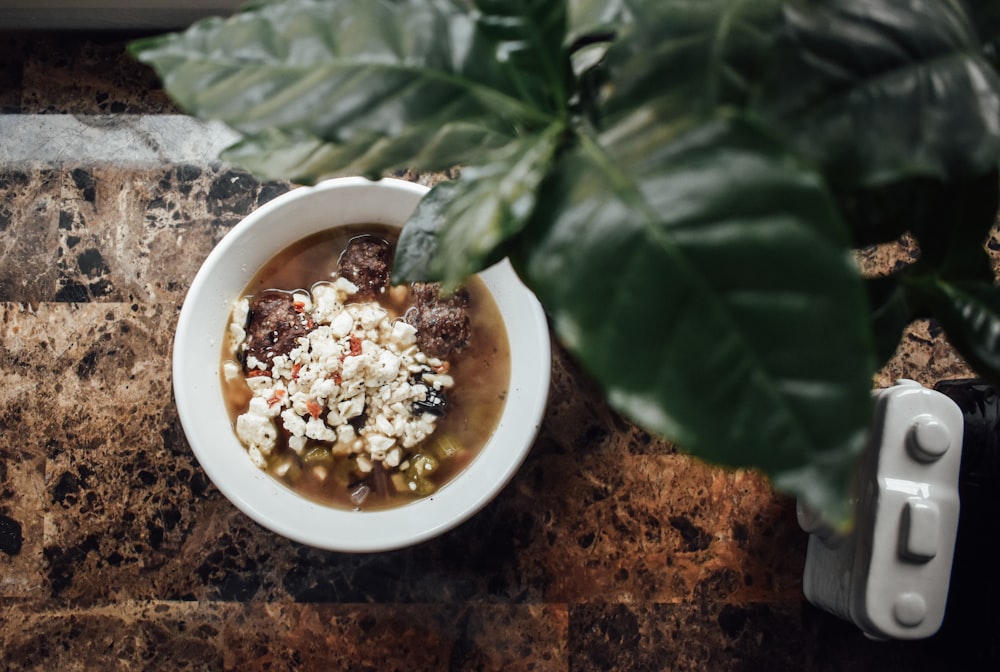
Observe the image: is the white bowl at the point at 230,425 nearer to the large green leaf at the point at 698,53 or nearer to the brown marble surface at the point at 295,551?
the brown marble surface at the point at 295,551

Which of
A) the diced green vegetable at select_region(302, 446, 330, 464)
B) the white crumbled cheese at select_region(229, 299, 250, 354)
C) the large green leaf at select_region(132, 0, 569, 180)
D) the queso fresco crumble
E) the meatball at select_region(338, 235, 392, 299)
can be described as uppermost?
the large green leaf at select_region(132, 0, 569, 180)

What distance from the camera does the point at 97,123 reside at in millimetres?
1098

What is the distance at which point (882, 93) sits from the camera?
0.45 m

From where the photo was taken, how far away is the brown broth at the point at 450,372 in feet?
3.22

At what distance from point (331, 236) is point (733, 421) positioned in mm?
715

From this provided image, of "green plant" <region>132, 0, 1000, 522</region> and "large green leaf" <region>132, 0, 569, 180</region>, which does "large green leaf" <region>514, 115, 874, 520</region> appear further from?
"large green leaf" <region>132, 0, 569, 180</region>

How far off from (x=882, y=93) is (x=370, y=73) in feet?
0.96

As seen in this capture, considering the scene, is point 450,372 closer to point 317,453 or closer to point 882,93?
point 317,453

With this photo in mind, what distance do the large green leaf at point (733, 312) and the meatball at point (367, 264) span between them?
616mm

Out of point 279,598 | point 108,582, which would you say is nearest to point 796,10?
point 279,598

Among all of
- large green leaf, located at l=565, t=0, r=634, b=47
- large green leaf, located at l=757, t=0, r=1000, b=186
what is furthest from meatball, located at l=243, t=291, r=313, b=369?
large green leaf, located at l=757, t=0, r=1000, b=186

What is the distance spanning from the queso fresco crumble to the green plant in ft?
1.37

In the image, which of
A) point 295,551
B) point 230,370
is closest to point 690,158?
point 230,370

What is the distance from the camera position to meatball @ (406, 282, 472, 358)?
3.22ft
